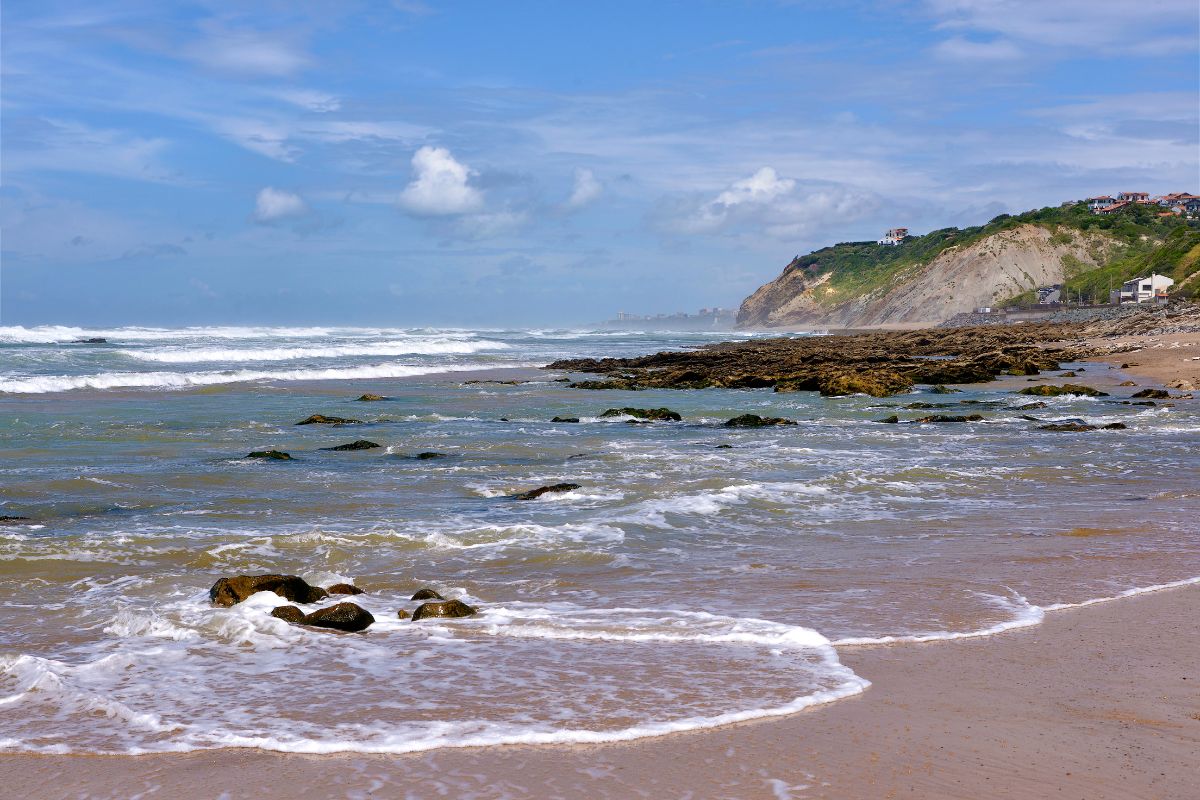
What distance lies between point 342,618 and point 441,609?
64cm

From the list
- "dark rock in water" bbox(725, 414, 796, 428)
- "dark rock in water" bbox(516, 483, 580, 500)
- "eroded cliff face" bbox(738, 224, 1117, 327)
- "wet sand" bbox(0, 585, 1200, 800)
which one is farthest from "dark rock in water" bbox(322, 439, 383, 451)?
"eroded cliff face" bbox(738, 224, 1117, 327)

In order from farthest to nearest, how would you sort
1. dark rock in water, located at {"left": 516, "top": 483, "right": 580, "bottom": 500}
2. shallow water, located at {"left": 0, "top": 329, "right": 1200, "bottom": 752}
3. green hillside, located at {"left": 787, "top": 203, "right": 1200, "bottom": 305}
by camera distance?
green hillside, located at {"left": 787, "top": 203, "right": 1200, "bottom": 305} < dark rock in water, located at {"left": 516, "top": 483, "right": 580, "bottom": 500} < shallow water, located at {"left": 0, "top": 329, "right": 1200, "bottom": 752}

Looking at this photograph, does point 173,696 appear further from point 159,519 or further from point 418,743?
point 159,519

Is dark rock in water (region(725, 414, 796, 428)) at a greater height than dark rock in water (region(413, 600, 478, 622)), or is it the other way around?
dark rock in water (region(725, 414, 796, 428))

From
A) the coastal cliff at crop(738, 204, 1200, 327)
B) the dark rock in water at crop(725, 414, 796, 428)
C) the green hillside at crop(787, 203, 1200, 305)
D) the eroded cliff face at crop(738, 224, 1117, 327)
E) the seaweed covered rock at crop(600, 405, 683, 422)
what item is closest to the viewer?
the dark rock in water at crop(725, 414, 796, 428)

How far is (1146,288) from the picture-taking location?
77.9m

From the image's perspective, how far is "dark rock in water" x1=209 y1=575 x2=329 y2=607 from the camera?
6.94m

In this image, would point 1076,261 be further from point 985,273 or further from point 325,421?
point 325,421

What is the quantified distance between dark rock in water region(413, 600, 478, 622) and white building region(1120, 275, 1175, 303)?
76.5 metres

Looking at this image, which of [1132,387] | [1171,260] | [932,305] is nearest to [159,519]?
[1132,387]

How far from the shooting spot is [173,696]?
5.14 m

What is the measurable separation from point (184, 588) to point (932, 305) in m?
114

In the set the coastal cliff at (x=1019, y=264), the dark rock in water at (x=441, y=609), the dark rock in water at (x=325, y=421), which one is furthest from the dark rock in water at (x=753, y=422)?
the coastal cliff at (x=1019, y=264)

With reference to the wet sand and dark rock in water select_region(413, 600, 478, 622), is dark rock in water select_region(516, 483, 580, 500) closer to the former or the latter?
dark rock in water select_region(413, 600, 478, 622)
